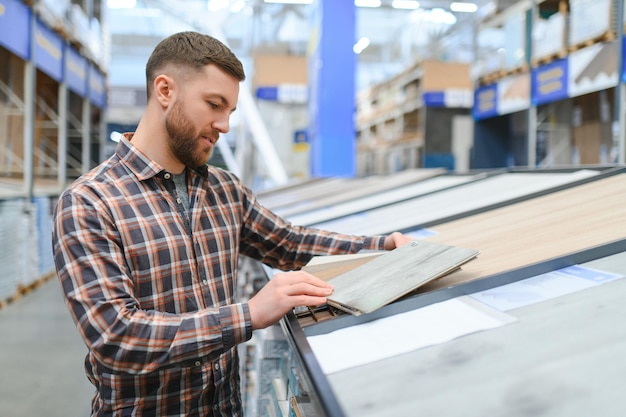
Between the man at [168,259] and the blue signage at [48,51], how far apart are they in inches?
245

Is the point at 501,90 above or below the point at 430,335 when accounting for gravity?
above

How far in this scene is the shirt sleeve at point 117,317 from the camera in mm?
1133

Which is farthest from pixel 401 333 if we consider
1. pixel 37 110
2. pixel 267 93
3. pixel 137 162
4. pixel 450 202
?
pixel 37 110

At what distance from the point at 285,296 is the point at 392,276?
0.26 metres

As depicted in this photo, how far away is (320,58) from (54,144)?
6046 millimetres

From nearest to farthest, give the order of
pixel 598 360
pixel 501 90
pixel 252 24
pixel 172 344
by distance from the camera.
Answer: pixel 598 360
pixel 172 344
pixel 501 90
pixel 252 24

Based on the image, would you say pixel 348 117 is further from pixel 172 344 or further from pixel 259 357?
pixel 172 344

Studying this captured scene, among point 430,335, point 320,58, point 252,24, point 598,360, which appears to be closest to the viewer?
point 598,360

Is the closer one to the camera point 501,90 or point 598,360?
point 598,360

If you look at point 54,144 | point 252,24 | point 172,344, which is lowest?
point 172,344

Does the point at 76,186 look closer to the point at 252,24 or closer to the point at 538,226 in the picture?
the point at 538,226

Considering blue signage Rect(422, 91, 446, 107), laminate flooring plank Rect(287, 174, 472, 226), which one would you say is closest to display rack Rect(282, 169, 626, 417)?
laminate flooring plank Rect(287, 174, 472, 226)

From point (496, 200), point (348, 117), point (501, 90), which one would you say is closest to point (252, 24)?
point (501, 90)

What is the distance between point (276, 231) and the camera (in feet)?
6.03
